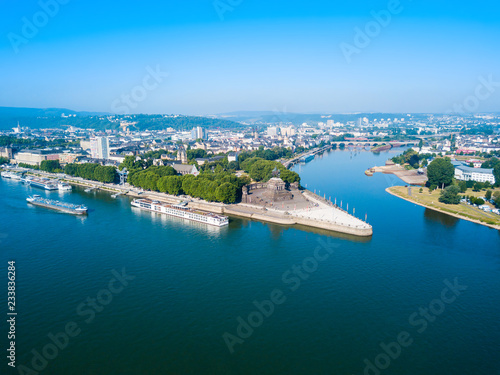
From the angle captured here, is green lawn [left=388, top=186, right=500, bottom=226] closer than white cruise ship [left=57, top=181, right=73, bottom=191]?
Yes

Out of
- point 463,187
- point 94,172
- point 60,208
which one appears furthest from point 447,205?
point 94,172

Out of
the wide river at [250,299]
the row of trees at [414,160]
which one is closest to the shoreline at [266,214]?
the wide river at [250,299]

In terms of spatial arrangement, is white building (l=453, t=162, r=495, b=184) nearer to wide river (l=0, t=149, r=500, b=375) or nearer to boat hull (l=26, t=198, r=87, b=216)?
wide river (l=0, t=149, r=500, b=375)

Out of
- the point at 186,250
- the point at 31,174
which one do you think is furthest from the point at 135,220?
the point at 31,174

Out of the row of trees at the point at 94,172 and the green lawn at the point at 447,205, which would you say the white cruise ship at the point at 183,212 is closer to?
the row of trees at the point at 94,172

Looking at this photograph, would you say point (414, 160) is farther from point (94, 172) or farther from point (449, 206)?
point (94, 172)

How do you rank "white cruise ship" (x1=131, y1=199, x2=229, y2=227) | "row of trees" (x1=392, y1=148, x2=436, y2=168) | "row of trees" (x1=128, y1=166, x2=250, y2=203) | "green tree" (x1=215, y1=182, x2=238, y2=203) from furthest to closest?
"row of trees" (x1=392, y1=148, x2=436, y2=168) < "row of trees" (x1=128, y1=166, x2=250, y2=203) < "green tree" (x1=215, y1=182, x2=238, y2=203) < "white cruise ship" (x1=131, y1=199, x2=229, y2=227)

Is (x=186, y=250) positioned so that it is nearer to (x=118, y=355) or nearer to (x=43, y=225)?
(x=118, y=355)

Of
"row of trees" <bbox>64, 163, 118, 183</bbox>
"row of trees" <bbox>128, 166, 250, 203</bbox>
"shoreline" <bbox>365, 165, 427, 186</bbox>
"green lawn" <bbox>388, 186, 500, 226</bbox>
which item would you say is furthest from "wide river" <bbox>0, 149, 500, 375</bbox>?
"shoreline" <bbox>365, 165, 427, 186</bbox>
